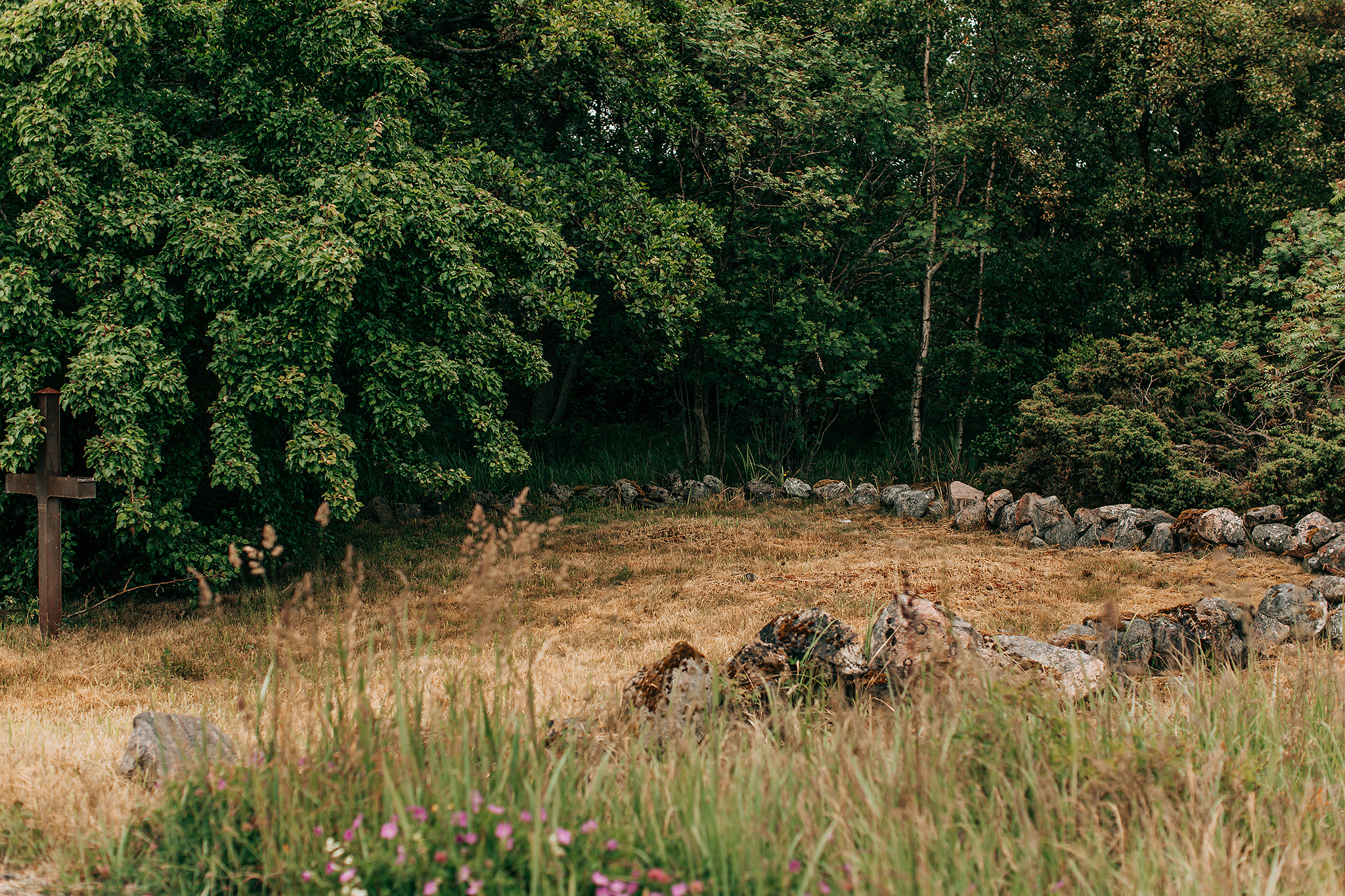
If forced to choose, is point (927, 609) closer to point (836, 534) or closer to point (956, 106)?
point (836, 534)

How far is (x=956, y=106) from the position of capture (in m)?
14.8

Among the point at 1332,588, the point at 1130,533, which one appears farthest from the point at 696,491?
the point at 1332,588

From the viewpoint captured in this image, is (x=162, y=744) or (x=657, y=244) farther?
(x=657, y=244)

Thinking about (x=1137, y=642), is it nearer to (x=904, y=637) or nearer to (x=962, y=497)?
(x=904, y=637)

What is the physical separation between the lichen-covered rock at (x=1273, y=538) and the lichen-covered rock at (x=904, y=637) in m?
5.75

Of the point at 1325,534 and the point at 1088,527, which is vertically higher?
the point at 1325,534

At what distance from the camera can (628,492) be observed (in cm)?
1316

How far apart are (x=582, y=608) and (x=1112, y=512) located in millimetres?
6000

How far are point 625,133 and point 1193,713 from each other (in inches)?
428

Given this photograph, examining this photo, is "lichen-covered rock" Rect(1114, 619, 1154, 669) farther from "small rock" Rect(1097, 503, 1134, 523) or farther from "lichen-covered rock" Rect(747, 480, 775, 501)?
"lichen-covered rock" Rect(747, 480, 775, 501)

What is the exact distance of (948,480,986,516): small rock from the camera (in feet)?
36.7

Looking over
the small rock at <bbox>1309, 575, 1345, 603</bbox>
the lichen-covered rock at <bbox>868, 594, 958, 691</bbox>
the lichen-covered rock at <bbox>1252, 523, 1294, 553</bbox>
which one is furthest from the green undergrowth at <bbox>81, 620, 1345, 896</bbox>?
the lichen-covered rock at <bbox>1252, 523, 1294, 553</bbox>

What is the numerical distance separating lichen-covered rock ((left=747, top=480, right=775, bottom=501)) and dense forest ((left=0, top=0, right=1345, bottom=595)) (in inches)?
47.6

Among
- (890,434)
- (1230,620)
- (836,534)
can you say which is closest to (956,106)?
(890,434)
